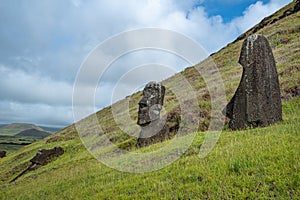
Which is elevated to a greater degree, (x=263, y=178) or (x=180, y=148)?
(x=180, y=148)

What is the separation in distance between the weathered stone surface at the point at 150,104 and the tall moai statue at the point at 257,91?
5.29 metres

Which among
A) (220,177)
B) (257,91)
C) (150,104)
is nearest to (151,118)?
(150,104)

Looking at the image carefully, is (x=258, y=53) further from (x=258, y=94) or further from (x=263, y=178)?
(x=263, y=178)

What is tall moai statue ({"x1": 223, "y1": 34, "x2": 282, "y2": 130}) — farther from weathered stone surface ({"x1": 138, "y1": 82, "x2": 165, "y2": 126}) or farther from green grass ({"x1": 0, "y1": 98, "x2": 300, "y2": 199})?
weathered stone surface ({"x1": 138, "y1": 82, "x2": 165, "y2": 126})

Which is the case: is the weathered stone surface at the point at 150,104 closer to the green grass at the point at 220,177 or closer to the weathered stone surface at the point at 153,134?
the weathered stone surface at the point at 153,134

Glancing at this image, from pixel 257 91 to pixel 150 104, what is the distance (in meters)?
6.94

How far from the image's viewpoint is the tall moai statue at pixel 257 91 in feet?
39.5

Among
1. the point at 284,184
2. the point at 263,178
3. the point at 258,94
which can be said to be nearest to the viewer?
the point at 284,184

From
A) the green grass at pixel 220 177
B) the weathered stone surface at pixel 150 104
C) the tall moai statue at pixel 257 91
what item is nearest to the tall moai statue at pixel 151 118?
the weathered stone surface at pixel 150 104

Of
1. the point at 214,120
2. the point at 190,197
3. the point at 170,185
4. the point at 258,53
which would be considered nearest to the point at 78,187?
the point at 170,185

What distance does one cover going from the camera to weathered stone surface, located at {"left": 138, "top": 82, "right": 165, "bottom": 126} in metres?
16.7

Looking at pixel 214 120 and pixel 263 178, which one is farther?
pixel 214 120

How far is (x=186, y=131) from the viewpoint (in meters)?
17.4

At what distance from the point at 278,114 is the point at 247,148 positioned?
5327 millimetres
